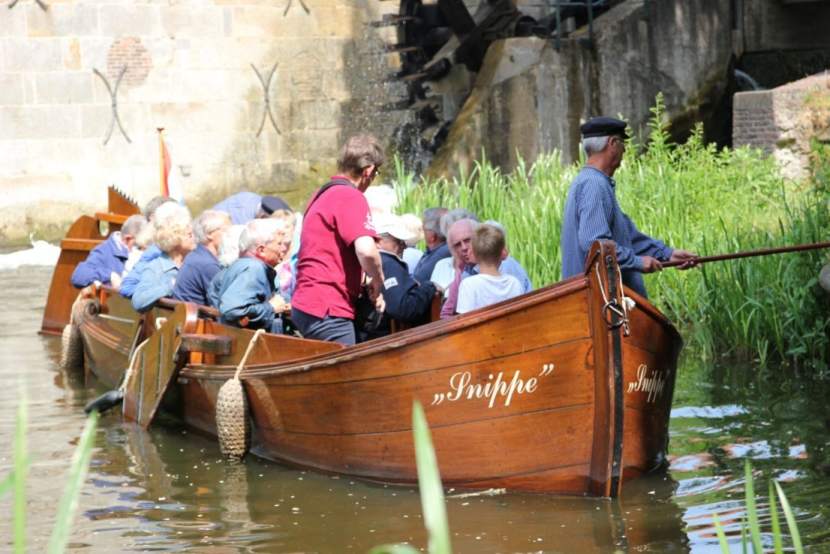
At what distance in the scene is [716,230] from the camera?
32.2ft

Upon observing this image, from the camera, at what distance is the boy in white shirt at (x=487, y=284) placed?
6.46m

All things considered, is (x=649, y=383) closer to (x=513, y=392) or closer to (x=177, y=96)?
(x=513, y=392)

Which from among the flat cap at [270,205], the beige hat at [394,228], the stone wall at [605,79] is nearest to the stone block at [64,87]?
the stone wall at [605,79]

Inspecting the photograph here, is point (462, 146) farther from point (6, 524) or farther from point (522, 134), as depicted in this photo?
point (6, 524)

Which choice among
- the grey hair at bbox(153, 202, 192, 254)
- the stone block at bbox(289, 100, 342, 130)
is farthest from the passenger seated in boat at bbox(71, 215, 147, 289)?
the stone block at bbox(289, 100, 342, 130)

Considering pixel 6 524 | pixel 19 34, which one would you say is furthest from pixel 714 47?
pixel 6 524

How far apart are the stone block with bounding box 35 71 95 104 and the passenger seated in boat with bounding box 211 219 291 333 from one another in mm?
12697

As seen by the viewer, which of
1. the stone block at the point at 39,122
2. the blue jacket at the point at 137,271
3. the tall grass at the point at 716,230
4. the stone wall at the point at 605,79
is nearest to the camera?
the tall grass at the point at 716,230

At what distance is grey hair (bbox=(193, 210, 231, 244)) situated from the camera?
27.7 ft

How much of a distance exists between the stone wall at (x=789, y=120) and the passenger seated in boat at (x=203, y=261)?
5.70 m

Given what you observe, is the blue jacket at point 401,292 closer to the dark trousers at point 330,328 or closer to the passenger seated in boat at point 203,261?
the dark trousers at point 330,328

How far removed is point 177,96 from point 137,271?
11115 mm

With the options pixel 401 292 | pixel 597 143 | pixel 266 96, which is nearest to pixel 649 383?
pixel 597 143

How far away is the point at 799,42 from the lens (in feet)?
62.6
